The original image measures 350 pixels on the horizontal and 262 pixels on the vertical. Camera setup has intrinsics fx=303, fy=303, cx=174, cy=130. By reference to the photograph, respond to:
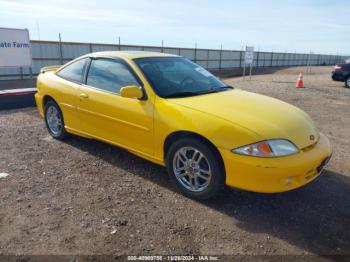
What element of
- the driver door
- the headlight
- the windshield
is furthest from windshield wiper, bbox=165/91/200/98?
the headlight

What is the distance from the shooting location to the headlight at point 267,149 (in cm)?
296

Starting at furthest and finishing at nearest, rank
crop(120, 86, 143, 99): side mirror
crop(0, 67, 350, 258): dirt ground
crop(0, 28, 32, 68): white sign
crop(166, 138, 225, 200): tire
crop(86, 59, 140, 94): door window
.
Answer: crop(0, 28, 32, 68): white sign → crop(86, 59, 140, 94): door window → crop(120, 86, 143, 99): side mirror → crop(166, 138, 225, 200): tire → crop(0, 67, 350, 258): dirt ground

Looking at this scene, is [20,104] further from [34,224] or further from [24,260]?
[24,260]

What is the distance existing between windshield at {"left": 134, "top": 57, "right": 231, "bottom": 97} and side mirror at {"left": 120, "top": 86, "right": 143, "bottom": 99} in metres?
0.21

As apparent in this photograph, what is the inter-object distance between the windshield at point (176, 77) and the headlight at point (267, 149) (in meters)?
1.16

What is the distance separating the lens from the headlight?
2.96 m

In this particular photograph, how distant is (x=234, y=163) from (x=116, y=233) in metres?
1.33

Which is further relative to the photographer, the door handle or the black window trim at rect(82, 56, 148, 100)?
the door handle

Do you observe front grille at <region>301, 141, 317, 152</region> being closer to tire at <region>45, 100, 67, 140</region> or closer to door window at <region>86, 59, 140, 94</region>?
door window at <region>86, 59, 140, 94</region>

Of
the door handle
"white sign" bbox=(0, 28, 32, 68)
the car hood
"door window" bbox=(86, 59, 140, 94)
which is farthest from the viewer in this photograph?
"white sign" bbox=(0, 28, 32, 68)

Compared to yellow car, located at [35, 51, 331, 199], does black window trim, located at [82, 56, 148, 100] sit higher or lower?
higher

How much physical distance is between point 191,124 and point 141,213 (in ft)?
3.58

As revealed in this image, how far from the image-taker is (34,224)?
299 centimetres

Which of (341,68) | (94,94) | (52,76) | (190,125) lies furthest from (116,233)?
(341,68)
